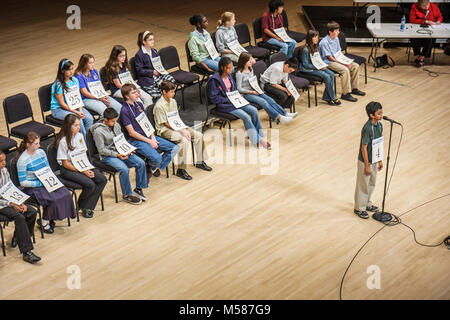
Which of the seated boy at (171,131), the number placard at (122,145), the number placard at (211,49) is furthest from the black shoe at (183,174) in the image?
the number placard at (211,49)

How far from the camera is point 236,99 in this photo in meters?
9.04

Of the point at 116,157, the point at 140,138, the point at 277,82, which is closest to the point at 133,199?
the point at 116,157

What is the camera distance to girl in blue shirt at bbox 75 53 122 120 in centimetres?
866

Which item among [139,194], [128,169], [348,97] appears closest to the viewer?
[128,169]

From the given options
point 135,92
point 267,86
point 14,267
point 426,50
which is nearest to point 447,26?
point 426,50

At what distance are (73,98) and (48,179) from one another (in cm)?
178

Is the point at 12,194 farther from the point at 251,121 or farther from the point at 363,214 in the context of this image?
the point at 363,214

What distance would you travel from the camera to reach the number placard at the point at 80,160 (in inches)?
288

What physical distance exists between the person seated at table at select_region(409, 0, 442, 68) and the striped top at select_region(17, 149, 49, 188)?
7497 millimetres

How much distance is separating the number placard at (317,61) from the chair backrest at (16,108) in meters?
4.44

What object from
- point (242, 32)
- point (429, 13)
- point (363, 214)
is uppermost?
point (429, 13)

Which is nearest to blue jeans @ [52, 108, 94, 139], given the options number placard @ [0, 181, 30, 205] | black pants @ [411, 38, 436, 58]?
number placard @ [0, 181, 30, 205]

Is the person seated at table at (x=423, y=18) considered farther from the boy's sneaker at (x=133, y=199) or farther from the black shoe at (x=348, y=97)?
the boy's sneaker at (x=133, y=199)
